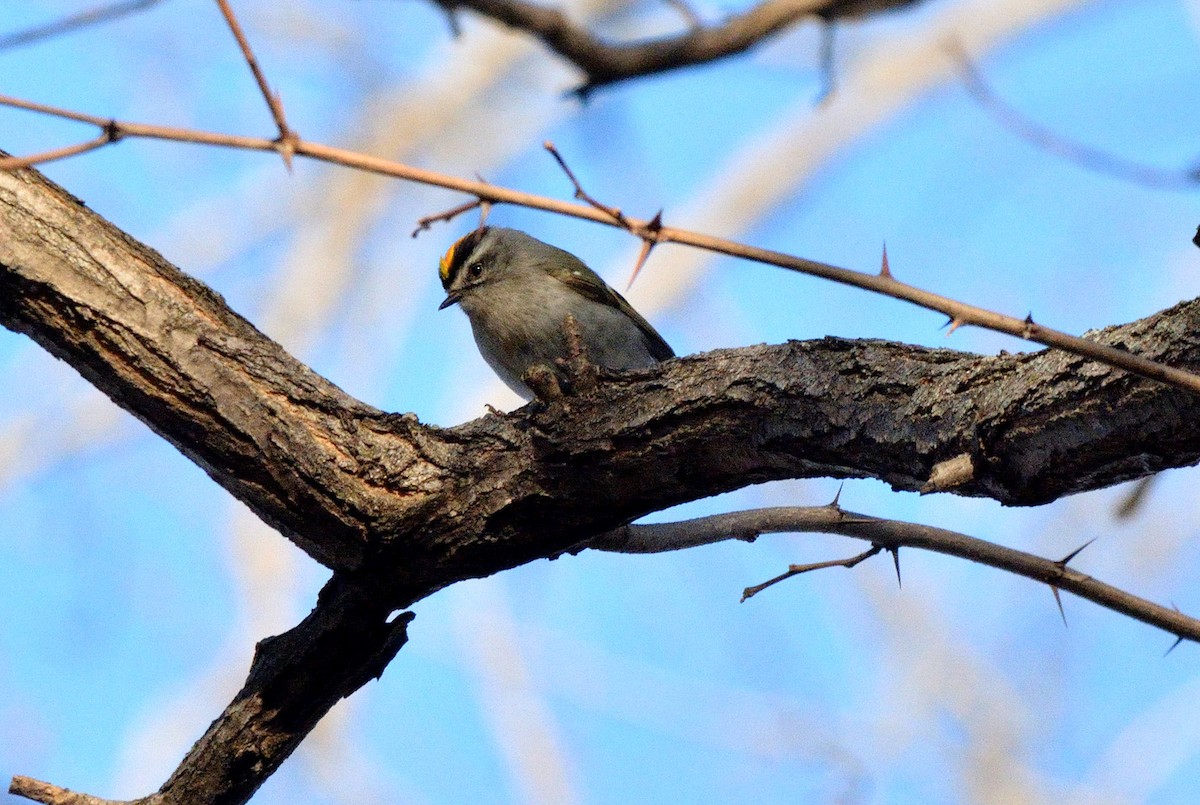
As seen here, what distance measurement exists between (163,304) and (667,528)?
1.84 m

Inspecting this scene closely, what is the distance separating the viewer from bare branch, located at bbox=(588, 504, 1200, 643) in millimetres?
2969

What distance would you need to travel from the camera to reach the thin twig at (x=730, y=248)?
2.16 meters

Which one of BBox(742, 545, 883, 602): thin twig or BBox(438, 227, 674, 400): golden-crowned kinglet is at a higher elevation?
BBox(438, 227, 674, 400): golden-crowned kinglet

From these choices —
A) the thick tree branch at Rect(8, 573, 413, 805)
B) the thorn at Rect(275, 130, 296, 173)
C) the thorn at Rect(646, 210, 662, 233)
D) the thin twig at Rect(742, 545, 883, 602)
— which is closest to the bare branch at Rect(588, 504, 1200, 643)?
the thin twig at Rect(742, 545, 883, 602)

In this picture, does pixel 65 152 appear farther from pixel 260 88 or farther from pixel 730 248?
pixel 730 248

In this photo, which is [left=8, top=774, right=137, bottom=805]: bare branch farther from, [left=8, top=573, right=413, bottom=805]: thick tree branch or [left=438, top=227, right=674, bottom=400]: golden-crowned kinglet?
[left=438, top=227, right=674, bottom=400]: golden-crowned kinglet

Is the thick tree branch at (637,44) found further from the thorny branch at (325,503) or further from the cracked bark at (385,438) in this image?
the cracked bark at (385,438)

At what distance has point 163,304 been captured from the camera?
3.79 metres

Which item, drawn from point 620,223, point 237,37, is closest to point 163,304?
point 237,37

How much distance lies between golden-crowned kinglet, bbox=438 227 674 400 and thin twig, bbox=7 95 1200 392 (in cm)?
399

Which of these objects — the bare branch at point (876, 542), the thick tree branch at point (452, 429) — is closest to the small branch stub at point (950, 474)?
the thick tree branch at point (452, 429)

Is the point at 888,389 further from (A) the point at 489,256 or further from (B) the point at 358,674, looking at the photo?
(A) the point at 489,256

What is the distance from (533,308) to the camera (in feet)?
21.9

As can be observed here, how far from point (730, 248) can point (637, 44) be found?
7.13ft
